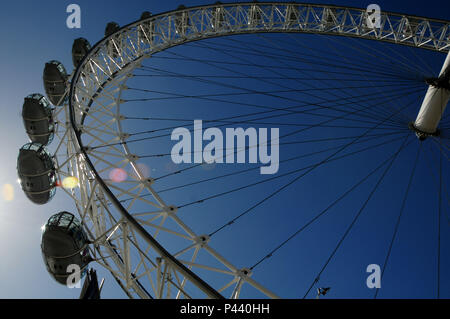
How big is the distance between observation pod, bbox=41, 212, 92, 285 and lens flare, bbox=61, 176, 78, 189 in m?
2.95

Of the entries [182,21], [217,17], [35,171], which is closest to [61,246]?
[35,171]

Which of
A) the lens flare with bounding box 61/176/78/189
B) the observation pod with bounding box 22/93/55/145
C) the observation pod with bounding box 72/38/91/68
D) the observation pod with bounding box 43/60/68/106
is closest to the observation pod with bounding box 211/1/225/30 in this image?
the observation pod with bounding box 72/38/91/68

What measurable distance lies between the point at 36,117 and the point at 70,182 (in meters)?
4.21

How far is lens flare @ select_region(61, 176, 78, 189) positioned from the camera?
36.3ft

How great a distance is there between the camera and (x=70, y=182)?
11164mm

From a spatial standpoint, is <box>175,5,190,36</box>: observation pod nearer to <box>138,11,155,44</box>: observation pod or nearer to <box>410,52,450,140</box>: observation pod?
<box>138,11,155,44</box>: observation pod

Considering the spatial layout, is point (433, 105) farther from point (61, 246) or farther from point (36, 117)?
point (36, 117)

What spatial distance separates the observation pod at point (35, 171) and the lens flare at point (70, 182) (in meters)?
0.52

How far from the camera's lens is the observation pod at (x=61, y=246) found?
26.0ft
